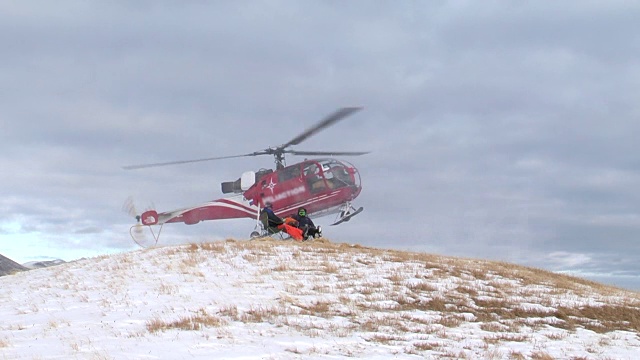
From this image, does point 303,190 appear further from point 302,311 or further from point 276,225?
point 302,311

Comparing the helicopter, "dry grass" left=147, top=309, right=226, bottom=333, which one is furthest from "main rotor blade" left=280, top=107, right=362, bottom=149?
"dry grass" left=147, top=309, right=226, bottom=333

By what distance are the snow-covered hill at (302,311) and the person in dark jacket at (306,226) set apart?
4.41 m

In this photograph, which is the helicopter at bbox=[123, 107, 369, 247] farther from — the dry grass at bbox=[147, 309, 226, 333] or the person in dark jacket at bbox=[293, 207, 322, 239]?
the dry grass at bbox=[147, 309, 226, 333]

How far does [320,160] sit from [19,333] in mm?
17495

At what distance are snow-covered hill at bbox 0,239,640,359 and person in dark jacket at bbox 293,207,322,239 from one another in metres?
4.41

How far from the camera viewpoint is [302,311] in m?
12.7

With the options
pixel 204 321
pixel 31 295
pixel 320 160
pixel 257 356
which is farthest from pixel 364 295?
pixel 320 160

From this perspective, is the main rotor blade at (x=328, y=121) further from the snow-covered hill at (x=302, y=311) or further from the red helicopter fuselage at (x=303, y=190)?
the snow-covered hill at (x=302, y=311)

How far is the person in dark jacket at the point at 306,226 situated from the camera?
25.9 m

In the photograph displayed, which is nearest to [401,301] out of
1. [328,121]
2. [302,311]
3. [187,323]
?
→ [302,311]

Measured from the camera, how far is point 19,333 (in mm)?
11906

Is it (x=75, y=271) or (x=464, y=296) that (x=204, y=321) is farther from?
(x=75, y=271)

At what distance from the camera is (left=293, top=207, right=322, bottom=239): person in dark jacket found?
2591 cm

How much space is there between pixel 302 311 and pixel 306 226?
13.3 meters
